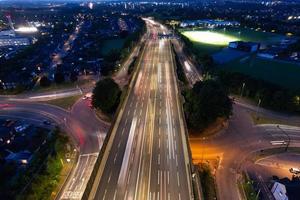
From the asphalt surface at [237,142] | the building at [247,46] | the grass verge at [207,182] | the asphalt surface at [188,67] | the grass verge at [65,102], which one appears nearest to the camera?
the grass verge at [207,182]

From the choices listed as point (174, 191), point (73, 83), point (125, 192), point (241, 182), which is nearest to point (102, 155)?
point (125, 192)

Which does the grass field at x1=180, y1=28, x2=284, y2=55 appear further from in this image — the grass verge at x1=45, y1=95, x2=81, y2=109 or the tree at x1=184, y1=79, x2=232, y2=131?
the grass verge at x1=45, y1=95, x2=81, y2=109

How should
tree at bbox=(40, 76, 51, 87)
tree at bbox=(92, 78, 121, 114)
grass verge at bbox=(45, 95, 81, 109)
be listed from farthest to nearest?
1. tree at bbox=(40, 76, 51, 87)
2. grass verge at bbox=(45, 95, 81, 109)
3. tree at bbox=(92, 78, 121, 114)

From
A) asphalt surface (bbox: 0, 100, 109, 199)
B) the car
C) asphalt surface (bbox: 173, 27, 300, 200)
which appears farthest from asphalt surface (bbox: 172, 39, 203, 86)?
the car

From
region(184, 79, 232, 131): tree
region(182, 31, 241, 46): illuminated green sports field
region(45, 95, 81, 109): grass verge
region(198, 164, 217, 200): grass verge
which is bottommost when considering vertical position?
region(198, 164, 217, 200): grass verge

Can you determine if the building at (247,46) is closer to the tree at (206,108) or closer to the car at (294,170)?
the tree at (206,108)

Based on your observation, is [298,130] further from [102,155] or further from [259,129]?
[102,155]

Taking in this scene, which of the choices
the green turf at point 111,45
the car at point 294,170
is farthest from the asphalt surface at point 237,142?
the green turf at point 111,45
